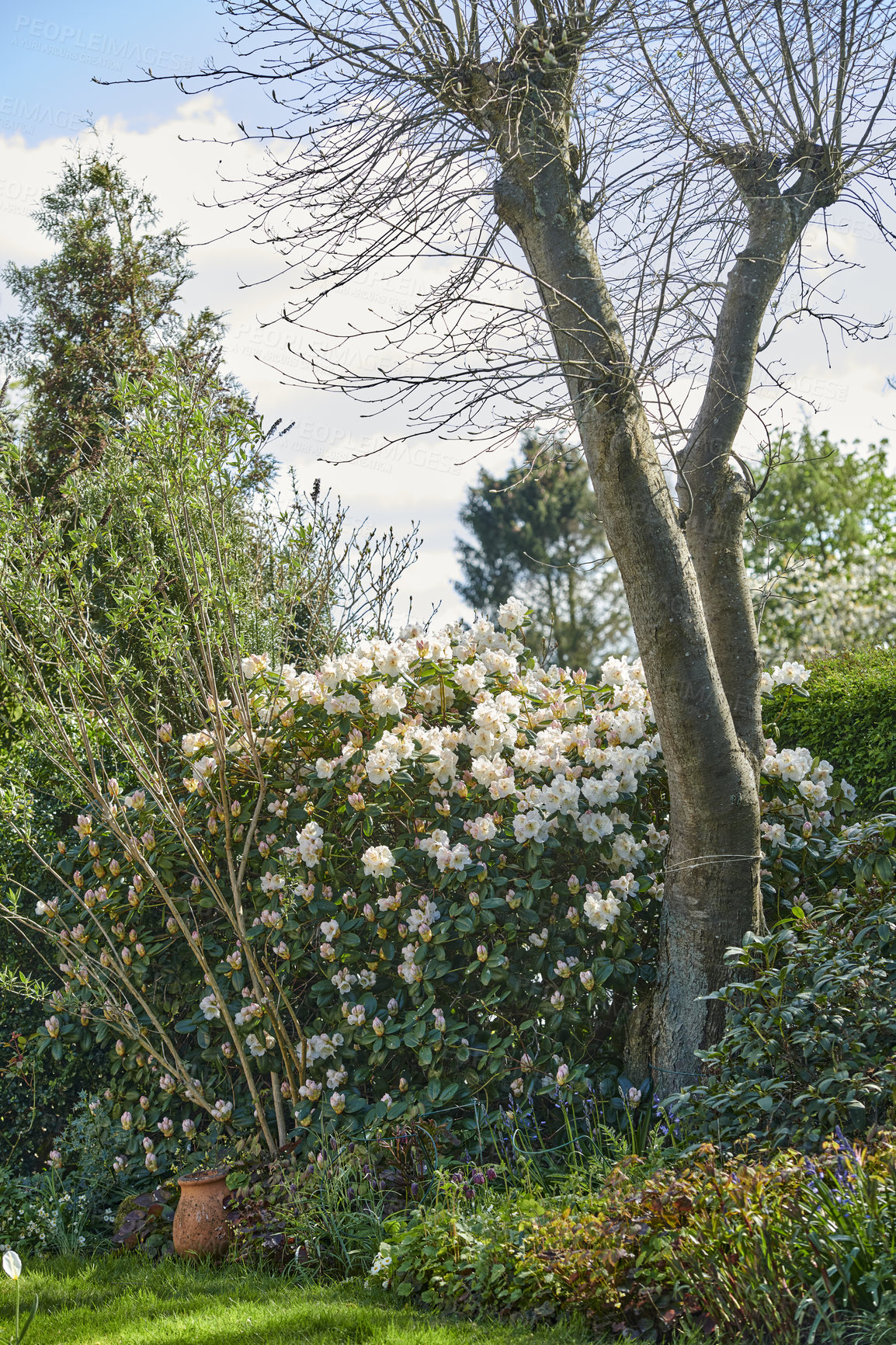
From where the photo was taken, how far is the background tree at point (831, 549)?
15.7 metres

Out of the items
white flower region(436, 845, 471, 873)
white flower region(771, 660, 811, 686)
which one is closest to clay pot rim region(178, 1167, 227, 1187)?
white flower region(436, 845, 471, 873)

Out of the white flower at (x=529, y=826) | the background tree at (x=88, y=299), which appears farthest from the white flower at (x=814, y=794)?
the background tree at (x=88, y=299)

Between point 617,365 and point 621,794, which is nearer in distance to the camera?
point 617,365

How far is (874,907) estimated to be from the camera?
3512 millimetres

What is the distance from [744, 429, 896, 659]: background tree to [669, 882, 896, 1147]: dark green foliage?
465 inches

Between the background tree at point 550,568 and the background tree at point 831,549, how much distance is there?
5279mm

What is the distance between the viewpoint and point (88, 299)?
11055 millimetres

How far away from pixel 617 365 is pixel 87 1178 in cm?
390

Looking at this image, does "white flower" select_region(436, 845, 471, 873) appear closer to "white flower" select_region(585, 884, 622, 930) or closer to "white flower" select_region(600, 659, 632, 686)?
"white flower" select_region(585, 884, 622, 930)

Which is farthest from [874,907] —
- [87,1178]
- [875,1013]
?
[87,1178]

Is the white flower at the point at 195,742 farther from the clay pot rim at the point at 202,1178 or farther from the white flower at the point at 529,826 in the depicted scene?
the clay pot rim at the point at 202,1178

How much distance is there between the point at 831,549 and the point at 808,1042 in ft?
52.2

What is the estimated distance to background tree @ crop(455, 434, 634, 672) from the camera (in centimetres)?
2358

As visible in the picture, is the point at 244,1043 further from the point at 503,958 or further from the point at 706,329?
the point at 706,329
